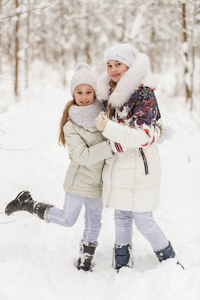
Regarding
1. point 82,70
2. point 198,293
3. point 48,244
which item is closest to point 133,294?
point 198,293

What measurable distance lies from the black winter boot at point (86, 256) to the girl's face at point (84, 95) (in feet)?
4.27

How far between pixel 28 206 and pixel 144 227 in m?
1.08

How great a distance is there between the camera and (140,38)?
11586mm

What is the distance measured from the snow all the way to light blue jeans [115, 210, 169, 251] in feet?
0.63

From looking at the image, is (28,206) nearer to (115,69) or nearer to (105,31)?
(115,69)

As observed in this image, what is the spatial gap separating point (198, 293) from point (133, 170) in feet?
3.22

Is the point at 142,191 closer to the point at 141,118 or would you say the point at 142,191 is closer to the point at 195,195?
the point at 141,118

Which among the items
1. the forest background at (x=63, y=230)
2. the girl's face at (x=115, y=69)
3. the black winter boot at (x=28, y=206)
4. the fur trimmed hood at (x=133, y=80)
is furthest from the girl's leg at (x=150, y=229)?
the girl's face at (x=115, y=69)

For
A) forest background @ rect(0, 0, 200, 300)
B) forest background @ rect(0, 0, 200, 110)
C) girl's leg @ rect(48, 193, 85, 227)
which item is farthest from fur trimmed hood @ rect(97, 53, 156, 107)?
forest background @ rect(0, 0, 200, 110)

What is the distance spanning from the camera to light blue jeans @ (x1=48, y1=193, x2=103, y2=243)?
8.14 feet

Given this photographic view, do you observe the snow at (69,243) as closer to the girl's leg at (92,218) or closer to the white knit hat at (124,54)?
the girl's leg at (92,218)

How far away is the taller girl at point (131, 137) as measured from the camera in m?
2.01

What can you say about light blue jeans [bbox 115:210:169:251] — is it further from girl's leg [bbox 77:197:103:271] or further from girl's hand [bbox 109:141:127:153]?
girl's hand [bbox 109:141:127:153]

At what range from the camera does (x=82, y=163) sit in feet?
7.59
